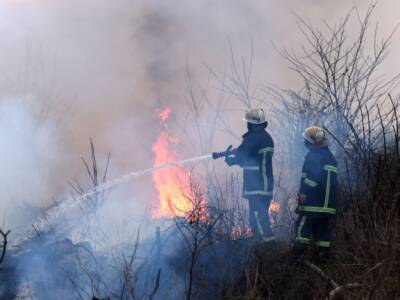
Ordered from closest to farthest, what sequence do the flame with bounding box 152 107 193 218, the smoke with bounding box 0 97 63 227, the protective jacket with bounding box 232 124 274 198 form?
1. the protective jacket with bounding box 232 124 274 198
2. the flame with bounding box 152 107 193 218
3. the smoke with bounding box 0 97 63 227

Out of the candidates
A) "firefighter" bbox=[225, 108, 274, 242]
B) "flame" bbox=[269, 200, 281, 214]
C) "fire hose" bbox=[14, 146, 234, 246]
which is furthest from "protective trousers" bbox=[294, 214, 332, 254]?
"flame" bbox=[269, 200, 281, 214]

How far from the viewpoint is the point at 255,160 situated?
698 centimetres

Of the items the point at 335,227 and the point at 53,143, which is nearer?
the point at 335,227

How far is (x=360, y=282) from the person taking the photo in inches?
207

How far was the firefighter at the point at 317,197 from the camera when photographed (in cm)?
656

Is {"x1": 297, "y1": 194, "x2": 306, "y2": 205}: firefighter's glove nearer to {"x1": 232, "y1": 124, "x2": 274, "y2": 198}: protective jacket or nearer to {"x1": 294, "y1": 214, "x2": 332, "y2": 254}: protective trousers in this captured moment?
{"x1": 294, "y1": 214, "x2": 332, "y2": 254}: protective trousers

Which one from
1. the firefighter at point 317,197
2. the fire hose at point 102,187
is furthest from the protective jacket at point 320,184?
the fire hose at point 102,187

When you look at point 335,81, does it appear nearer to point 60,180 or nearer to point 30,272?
point 30,272

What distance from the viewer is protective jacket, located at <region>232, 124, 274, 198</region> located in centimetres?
693

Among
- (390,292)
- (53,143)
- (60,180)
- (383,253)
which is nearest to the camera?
(390,292)

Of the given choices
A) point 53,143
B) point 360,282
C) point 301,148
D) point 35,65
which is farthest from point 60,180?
point 360,282

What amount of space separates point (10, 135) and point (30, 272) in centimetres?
824

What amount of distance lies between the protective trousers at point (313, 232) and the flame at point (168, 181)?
3349 millimetres

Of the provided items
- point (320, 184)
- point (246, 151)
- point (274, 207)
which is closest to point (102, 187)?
point (246, 151)
